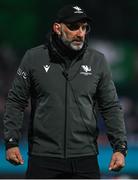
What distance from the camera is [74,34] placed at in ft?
14.8

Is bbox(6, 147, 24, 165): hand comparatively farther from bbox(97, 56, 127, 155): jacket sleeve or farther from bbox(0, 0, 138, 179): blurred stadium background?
bbox(0, 0, 138, 179): blurred stadium background

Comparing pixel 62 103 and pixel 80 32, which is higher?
pixel 80 32

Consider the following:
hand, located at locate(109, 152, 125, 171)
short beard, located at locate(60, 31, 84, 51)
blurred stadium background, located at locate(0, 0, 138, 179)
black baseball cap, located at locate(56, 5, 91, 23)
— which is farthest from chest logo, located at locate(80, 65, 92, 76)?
blurred stadium background, located at locate(0, 0, 138, 179)

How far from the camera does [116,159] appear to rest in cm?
446

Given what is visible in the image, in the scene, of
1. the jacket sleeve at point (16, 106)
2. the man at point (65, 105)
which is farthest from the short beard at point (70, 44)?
the jacket sleeve at point (16, 106)

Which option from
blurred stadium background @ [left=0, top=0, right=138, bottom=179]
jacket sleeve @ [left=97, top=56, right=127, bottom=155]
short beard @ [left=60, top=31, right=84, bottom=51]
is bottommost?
blurred stadium background @ [left=0, top=0, right=138, bottom=179]

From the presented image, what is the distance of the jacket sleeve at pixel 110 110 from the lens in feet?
14.9

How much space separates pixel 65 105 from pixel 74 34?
410 mm

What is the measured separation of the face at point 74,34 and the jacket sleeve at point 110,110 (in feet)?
0.65

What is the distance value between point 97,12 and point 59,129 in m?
4.70

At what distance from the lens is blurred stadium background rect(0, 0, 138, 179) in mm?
8820

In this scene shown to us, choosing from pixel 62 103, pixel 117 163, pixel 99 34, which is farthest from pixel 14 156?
pixel 99 34

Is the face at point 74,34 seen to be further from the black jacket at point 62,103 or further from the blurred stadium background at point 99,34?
the blurred stadium background at point 99,34

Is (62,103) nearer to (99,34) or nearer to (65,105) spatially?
(65,105)
